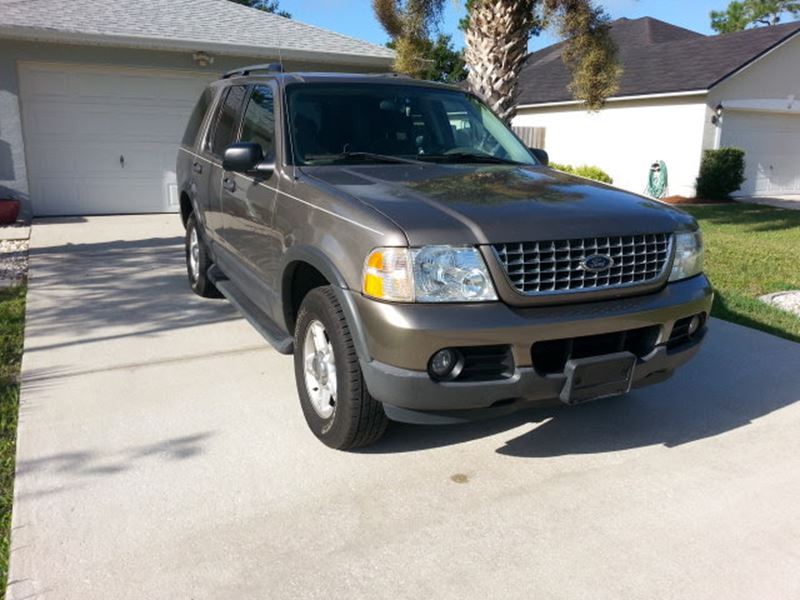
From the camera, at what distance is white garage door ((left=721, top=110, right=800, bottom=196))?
18984mm

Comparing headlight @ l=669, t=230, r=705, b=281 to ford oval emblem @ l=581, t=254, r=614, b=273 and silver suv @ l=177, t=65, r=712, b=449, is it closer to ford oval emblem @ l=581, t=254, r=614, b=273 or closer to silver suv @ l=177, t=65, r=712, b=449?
silver suv @ l=177, t=65, r=712, b=449

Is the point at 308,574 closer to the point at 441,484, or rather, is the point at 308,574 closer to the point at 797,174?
the point at 441,484

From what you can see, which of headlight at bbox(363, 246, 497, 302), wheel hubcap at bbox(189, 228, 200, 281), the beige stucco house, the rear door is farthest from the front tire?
the beige stucco house

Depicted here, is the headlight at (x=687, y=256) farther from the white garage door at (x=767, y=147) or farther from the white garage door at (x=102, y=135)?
the white garage door at (x=767, y=147)

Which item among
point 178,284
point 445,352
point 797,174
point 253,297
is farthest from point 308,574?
point 797,174

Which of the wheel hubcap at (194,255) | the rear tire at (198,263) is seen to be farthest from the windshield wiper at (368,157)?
the wheel hubcap at (194,255)

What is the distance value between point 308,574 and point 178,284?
5.13m

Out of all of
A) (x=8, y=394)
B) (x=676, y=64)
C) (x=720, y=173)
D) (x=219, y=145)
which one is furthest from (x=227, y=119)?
(x=676, y=64)

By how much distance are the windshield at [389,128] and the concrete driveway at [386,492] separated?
1.63 metres

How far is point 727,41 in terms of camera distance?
20500 millimetres

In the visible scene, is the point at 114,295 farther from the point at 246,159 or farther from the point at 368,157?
the point at 368,157

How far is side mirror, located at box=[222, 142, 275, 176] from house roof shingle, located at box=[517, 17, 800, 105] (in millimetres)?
16393

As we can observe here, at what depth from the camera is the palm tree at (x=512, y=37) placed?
9.95 meters

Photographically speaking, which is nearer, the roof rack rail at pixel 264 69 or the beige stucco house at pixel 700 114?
the roof rack rail at pixel 264 69
